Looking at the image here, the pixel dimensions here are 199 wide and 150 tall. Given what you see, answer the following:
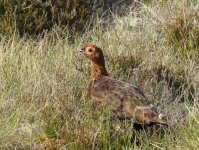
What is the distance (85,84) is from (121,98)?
37.7 inches

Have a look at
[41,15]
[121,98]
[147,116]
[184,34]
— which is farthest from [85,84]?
[41,15]

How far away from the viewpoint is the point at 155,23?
25.1ft

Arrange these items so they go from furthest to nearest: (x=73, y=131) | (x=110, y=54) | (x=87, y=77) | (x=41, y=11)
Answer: (x=41, y=11) → (x=110, y=54) → (x=87, y=77) → (x=73, y=131)

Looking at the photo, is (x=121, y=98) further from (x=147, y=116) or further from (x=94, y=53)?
(x=94, y=53)

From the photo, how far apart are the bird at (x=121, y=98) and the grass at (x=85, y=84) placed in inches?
3.5

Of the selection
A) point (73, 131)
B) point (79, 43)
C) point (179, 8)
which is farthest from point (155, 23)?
point (73, 131)

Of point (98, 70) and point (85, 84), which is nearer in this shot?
point (98, 70)

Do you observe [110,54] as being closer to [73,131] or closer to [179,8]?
[179,8]

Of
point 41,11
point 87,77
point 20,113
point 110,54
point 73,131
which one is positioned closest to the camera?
point 73,131

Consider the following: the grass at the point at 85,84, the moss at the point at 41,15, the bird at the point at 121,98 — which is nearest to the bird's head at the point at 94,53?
the bird at the point at 121,98

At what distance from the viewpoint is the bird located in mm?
4930

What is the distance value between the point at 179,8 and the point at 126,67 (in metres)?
1.54

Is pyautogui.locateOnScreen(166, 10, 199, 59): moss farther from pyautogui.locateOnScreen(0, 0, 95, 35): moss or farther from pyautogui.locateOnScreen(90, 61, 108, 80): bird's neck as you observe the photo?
pyautogui.locateOnScreen(90, 61, 108, 80): bird's neck

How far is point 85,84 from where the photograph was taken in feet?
19.7
